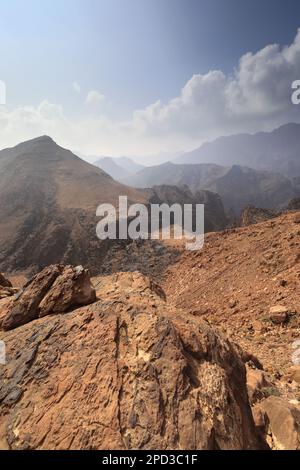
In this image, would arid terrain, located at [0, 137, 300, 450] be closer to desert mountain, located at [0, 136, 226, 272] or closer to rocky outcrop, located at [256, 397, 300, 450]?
rocky outcrop, located at [256, 397, 300, 450]

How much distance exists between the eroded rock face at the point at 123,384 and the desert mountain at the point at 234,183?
70789mm

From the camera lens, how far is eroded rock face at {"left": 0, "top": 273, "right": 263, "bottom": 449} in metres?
3.64

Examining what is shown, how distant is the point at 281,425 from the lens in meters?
4.99

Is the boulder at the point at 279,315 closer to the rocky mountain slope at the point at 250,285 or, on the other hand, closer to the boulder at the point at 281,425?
the rocky mountain slope at the point at 250,285

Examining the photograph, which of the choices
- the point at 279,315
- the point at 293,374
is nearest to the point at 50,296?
the point at 293,374

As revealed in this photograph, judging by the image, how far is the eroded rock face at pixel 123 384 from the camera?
3643mm

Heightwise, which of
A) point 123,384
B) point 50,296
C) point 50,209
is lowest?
point 123,384

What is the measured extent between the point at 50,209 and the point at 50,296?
3576 centimetres

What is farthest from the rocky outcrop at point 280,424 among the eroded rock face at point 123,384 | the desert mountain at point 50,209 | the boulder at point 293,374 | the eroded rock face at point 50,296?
the desert mountain at point 50,209

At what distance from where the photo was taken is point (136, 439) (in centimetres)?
354

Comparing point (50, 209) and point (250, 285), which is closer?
point (250, 285)

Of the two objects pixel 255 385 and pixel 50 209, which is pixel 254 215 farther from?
pixel 255 385
